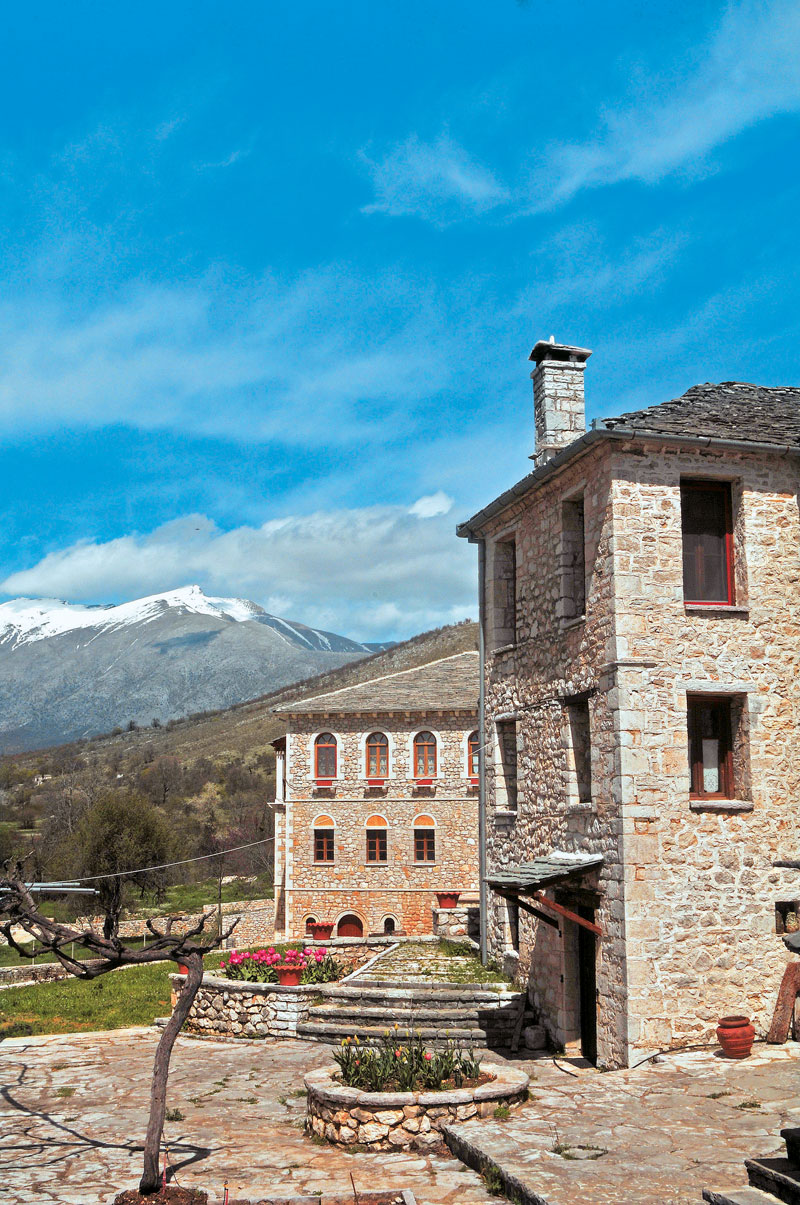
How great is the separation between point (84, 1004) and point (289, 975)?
8.53 meters

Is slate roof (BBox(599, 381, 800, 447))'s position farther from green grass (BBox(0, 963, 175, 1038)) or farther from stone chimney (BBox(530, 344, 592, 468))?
green grass (BBox(0, 963, 175, 1038))

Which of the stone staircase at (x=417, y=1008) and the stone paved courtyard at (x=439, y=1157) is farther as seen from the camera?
the stone staircase at (x=417, y=1008)

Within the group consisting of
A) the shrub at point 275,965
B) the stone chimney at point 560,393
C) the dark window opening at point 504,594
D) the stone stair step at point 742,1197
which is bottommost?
the shrub at point 275,965

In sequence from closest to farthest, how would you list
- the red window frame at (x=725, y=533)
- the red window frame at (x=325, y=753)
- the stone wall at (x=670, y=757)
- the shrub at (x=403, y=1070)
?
the shrub at (x=403, y=1070)
the stone wall at (x=670, y=757)
the red window frame at (x=725, y=533)
the red window frame at (x=325, y=753)

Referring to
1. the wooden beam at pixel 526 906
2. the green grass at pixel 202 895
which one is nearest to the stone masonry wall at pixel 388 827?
the green grass at pixel 202 895

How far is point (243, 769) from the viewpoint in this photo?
7906 centimetres

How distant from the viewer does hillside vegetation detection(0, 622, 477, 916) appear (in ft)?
138

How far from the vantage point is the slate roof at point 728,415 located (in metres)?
13.8

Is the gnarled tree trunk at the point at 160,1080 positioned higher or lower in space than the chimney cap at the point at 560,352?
lower

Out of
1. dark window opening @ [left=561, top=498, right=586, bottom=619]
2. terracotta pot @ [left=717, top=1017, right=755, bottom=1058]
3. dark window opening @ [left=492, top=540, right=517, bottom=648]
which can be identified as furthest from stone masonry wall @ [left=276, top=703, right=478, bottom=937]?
terracotta pot @ [left=717, top=1017, right=755, bottom=1058]

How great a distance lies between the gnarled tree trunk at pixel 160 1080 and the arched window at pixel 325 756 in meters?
27.1

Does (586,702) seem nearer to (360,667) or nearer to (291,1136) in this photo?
(291,1136)

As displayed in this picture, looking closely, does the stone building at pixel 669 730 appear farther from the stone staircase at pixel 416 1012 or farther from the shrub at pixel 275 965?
the shrub at pixel 275 965

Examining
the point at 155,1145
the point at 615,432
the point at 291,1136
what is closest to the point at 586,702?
the point at 615,432
